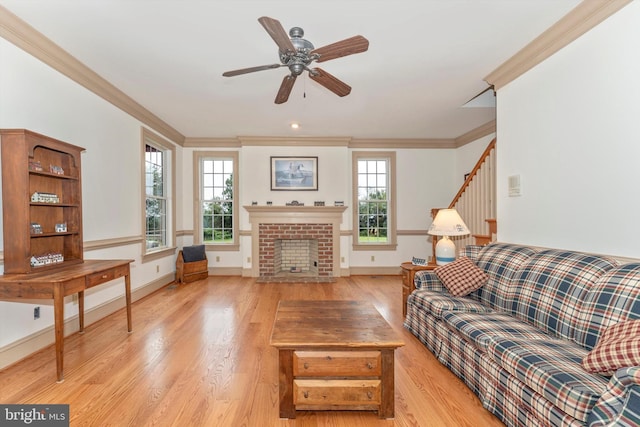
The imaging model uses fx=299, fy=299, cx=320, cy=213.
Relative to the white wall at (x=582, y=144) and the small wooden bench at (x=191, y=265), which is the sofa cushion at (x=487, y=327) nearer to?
the white wall at (x=582, y=144)

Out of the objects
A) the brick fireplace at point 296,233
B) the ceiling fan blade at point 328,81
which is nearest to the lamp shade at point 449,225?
the ceiling fan blade at point 328,81

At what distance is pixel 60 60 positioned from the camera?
2.84 metres

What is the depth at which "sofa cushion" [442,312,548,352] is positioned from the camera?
1923mm

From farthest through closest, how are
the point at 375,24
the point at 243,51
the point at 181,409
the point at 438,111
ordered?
the point at 438,111, the point at 243,51, the point at 375,24, the point at 181,409

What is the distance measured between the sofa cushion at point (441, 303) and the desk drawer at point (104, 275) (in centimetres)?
295

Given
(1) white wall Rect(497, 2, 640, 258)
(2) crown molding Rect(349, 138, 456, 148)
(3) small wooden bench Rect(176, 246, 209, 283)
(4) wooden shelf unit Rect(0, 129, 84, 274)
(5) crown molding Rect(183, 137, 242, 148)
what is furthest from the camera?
(2) crown molding Rect(349, 138, 456, 148)

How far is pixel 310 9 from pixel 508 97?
2.32m

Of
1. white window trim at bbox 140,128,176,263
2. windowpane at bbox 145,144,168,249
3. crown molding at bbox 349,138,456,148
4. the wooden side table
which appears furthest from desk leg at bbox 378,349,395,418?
crown molding at bbox 349,138,456,148

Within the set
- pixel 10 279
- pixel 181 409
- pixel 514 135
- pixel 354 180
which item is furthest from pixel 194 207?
pixel 514 135

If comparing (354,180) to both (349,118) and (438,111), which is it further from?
(438,111)

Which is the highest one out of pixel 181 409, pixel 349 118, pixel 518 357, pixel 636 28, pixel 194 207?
pixel 349 118

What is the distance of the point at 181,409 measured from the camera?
75.4 inches

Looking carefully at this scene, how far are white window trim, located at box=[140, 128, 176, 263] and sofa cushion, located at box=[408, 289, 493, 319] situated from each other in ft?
12.8

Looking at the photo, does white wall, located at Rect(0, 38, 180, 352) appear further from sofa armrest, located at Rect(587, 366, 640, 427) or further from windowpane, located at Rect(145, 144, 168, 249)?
sofa armrest, located at Rect(587, 366, 640, 427)
